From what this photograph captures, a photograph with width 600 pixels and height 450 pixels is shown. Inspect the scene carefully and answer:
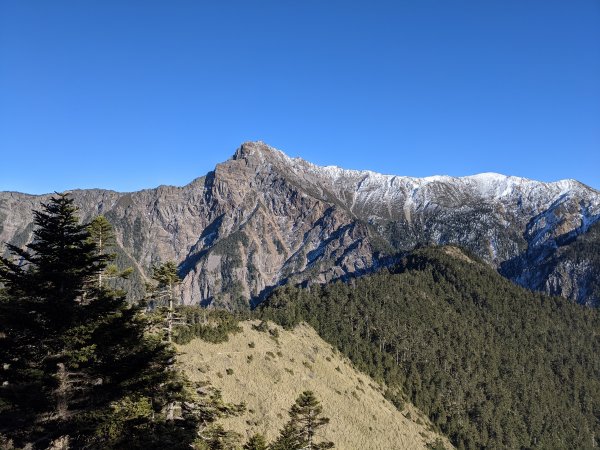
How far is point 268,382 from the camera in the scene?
83.8 m

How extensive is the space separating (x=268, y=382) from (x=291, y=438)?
1454 inches

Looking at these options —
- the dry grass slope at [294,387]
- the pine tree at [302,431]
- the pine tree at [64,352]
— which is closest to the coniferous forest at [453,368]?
the dry grass slope at [294,387]

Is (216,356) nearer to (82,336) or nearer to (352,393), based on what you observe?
(352,393)

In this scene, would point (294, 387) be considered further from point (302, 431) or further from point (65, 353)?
point (65, 353)

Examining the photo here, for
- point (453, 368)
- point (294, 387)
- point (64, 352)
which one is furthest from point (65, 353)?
point (453, 368)

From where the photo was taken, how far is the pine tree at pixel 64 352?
56.8ft

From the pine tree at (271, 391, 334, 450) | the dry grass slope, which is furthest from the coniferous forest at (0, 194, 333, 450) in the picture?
the dry grass slope

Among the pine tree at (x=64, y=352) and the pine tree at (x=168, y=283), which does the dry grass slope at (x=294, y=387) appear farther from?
the pine tree at (x=64, y=352)

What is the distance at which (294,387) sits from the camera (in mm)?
86750

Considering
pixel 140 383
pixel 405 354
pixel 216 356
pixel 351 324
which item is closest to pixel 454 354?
pixel 405 354

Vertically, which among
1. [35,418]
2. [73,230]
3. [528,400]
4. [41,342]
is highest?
[73,230]

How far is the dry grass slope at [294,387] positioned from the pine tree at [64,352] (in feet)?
168

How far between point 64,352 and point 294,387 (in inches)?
2923

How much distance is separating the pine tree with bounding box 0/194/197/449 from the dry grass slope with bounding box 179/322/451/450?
5106cm
